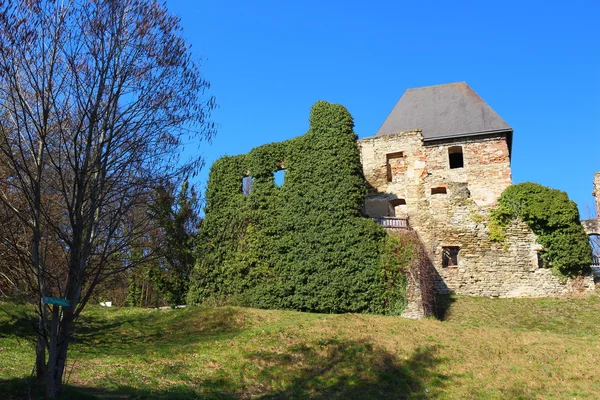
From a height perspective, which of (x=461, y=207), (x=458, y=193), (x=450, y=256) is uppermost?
(x=458, y=193)

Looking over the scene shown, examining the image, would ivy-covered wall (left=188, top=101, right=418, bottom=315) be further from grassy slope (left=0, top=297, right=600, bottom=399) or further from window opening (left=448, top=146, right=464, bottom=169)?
window opening (left=448, top=146, right=464, bottom=169)

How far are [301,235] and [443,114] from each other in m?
10.8

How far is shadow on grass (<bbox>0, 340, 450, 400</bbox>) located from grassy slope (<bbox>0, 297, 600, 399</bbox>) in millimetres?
21

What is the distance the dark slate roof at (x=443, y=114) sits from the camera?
23.8 m

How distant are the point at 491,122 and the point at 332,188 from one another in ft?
30.9

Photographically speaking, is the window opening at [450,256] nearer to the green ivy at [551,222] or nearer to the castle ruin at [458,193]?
the castle ruin at [458,193]

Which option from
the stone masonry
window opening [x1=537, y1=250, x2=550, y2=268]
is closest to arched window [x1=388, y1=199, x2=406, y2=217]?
window opening [x1=537, y1=250, x2=550, y2=268]

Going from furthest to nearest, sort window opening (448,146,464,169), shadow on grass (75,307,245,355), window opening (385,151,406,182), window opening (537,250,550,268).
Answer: window opening (448,146,464,169) → window opening (385,151,406,182) → window opening (537,250,550,268) → shadow on grass (75,307,245,355)

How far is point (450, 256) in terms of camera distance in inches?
860

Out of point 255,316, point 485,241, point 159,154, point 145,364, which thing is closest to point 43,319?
point 159,154

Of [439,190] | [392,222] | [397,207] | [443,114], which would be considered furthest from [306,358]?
[443,114]

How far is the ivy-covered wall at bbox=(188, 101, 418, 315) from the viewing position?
54.6 ft

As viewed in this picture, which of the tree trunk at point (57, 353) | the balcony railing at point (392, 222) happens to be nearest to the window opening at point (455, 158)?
the balcony railing at point (392, 222)

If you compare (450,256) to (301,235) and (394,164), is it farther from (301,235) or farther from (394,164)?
(301,235)
